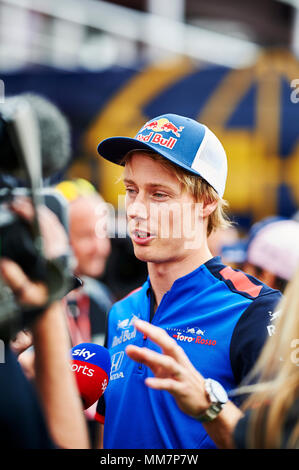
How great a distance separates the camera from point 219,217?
201 cm

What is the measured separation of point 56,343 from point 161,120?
0.95 meters

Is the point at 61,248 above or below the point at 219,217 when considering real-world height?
above

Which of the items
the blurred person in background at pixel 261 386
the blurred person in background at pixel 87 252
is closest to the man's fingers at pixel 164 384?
the blurred person in background at pixel 261 386

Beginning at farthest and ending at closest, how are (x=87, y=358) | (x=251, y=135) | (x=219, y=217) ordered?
(x=251, y=135) → (x=219, y=217) → (x=87, y=358)

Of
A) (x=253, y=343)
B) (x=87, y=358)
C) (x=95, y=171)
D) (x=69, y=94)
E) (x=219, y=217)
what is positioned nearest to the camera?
(x=253, y=343)

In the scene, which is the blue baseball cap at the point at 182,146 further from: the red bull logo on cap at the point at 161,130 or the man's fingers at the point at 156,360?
the man's fingers at the point at 156,360

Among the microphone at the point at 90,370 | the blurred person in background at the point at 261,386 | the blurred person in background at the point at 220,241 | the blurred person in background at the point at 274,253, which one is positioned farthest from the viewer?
the blurred person in background at the point at 220,241

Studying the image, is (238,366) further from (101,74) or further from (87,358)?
(101,74)

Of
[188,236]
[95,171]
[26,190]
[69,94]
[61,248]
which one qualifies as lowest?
[95,171]

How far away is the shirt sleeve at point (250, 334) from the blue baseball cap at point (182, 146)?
38 cm

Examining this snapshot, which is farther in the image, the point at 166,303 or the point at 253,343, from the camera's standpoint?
the point at 166,303

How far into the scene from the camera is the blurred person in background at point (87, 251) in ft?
11.9

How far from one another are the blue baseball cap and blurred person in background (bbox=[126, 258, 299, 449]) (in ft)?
2.00
